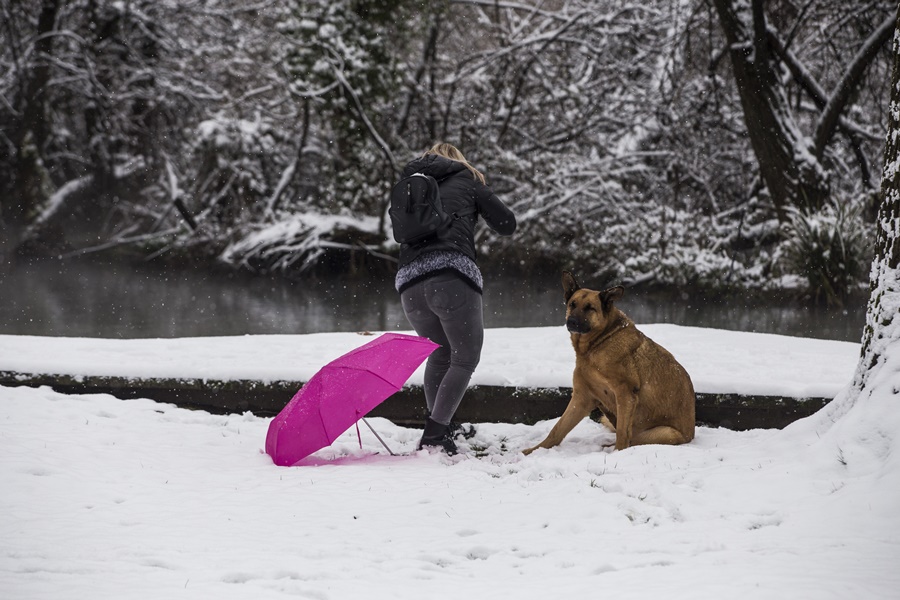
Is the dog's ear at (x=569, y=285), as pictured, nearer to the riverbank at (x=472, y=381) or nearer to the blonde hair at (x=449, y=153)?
the blonde hair at (x=449, y=153)

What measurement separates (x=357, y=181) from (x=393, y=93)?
211 centimetres

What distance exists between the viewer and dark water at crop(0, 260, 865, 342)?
11344 millimetres

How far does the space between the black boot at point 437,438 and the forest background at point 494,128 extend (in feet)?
31.4

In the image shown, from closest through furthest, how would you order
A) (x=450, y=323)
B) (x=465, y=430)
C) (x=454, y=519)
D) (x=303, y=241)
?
(x=454, y=519), (x=450, y=323), (x=465, y=430), (x=303, y=241)

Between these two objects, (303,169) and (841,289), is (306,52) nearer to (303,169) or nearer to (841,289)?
(303,169)

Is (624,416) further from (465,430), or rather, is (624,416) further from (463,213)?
(463,213)

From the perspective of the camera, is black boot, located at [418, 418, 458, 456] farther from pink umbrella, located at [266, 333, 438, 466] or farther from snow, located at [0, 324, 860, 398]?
snow, located at [0, 324, 860, 398]

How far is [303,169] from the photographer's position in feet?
59.7

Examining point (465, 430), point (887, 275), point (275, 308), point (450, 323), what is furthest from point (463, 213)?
point (275, 308)

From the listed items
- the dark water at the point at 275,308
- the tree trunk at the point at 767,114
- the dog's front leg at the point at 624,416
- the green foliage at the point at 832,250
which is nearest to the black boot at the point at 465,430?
the dog's front leg at the point at 624,416

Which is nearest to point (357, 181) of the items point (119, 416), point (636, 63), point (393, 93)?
point (393, 93)

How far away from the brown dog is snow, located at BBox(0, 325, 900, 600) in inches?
8.3

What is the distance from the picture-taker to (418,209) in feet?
14.9

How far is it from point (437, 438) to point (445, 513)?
1165mm
